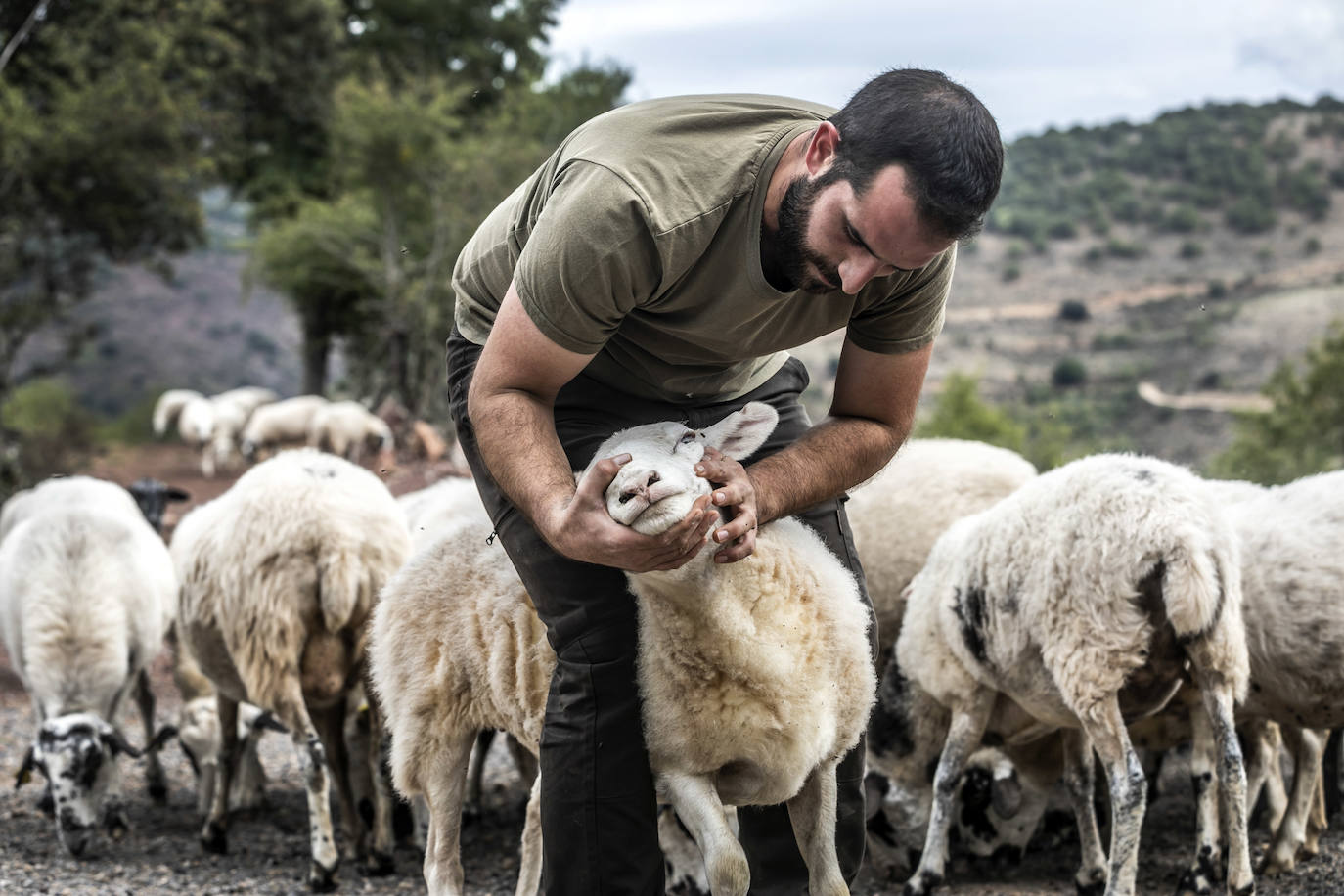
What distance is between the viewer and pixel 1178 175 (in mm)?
54375

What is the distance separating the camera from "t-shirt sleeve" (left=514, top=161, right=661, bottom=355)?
246cm

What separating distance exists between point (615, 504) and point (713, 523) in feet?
0.73

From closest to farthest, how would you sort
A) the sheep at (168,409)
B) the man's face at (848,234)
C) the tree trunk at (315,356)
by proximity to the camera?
the man's face at (848,234), the sheep at (168,409), the tree trunk at (315,356)

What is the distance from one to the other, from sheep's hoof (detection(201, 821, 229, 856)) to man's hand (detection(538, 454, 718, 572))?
4.10 meters

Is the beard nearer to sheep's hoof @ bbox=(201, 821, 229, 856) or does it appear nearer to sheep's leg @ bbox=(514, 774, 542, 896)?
sheep's leg @ bbox=(514, 774, 542, 896)

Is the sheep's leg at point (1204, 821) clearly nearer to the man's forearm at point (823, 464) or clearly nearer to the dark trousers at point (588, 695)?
the man's forearm at point (823, 464)

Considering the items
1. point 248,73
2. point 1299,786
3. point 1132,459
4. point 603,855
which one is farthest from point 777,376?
point 248,73

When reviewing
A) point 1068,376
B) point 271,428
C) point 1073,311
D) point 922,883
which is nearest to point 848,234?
point 922,883

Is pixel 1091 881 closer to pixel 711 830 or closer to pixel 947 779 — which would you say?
pixel 947 779

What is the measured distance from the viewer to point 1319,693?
446 centimetres

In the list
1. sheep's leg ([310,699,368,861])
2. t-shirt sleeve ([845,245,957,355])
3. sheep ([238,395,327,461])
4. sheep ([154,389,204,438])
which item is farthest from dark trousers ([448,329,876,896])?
sheep ([154,389,204,438])

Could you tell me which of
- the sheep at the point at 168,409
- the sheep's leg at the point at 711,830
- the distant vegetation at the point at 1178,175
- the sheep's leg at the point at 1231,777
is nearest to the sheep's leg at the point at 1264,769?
the sheep's leg at the point at 1231,777

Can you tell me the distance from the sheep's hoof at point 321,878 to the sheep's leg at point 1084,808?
3.11 m

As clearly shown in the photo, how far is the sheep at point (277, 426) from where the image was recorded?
20469mm
